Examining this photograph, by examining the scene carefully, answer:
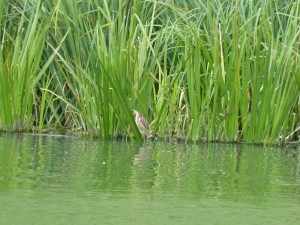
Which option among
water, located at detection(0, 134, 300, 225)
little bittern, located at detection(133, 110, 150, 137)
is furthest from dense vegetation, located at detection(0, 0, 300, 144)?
water, located at detection(0, 134, 300, 225)

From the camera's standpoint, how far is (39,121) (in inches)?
321

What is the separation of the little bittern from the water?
0.16m

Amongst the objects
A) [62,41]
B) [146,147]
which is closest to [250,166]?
[146,147]

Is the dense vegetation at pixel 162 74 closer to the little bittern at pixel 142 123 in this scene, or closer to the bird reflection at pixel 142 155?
the little bittern at pixel 142 123

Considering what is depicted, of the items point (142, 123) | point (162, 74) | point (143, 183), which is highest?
point (162, 74)

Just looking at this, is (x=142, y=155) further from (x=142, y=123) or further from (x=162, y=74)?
(x=162, y=74)

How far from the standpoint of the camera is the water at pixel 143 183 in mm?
4086

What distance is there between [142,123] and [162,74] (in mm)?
488

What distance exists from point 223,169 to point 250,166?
28 centimetres

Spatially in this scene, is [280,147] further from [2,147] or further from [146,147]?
[2,147]

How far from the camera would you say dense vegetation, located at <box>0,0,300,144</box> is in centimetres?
732

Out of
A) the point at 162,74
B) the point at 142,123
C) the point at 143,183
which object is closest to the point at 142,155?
the point at 142,123

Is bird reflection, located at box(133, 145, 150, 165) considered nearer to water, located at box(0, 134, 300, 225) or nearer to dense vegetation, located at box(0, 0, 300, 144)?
water, located at box(0, 134, 300, 225)

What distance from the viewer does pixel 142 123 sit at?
7.30 m
